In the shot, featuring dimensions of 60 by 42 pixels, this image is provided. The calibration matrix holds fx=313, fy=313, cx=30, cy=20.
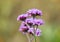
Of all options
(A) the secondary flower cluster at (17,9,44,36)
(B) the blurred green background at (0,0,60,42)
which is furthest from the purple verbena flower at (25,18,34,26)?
(B) the blurred green background at (0,0,60,42)

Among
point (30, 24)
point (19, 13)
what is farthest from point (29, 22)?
point (19, 13)

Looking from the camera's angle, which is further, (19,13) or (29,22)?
(19,13)

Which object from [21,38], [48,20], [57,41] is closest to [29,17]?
[57,41]

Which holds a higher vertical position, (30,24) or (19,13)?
(19,13)

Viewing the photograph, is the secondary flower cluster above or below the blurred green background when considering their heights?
below

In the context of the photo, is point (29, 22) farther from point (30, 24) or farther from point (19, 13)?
point (19, 13)

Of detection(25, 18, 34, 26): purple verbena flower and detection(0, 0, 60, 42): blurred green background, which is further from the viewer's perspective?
detection(0, 0, 60, 42): blurred green background

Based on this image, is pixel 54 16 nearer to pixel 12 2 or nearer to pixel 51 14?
pixel 51 14

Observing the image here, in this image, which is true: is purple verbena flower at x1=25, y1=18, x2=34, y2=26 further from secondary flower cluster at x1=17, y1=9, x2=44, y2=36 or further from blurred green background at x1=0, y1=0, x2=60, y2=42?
blurred green background at x1=0, y1=0, x2=60, y2=42
